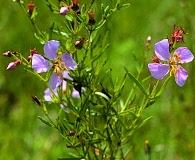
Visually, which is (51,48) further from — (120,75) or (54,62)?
(120,75)

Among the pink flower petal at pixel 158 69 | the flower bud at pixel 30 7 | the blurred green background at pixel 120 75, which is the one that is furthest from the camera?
the blurred green background at pixel 120 75

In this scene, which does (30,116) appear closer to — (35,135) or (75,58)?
(35,135)

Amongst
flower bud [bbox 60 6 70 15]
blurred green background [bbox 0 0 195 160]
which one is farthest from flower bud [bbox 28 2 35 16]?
blurred green background [bbox 0 0 195 160]

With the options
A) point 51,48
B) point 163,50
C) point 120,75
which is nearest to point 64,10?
point 51,48

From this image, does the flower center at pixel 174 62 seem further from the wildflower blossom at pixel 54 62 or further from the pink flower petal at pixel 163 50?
the wildflower blossom at pixel 54 62

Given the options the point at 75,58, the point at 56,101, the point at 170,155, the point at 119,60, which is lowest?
the point at 170,155

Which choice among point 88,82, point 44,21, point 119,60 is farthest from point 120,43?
point 88,82

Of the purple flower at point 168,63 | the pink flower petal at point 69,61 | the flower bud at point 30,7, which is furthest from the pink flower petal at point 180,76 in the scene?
the flower bud at point 30,7
